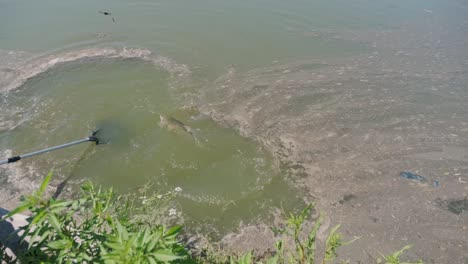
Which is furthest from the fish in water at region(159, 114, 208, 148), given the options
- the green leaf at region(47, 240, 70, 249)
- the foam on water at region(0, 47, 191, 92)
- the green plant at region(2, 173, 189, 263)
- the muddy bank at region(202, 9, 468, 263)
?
the green leaf at region(47, 240, 70, 249)

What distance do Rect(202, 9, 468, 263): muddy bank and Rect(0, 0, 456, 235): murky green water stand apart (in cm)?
46

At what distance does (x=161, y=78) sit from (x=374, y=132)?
4.01 m

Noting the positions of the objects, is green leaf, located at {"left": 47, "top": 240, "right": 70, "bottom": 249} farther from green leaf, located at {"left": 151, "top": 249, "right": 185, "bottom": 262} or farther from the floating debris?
the floating debris

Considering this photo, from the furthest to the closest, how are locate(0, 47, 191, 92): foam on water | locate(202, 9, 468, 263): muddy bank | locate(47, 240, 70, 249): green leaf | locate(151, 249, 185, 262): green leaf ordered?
locate(0, 47, 191, 92): foam on water < locate(202, 9, 468, 263): muddy bank < locate(47, 240, 70, 249): green leaf < locate(151, 249, 185, 262): green leaf

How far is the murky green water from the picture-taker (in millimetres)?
4414

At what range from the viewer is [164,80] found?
6305 mm

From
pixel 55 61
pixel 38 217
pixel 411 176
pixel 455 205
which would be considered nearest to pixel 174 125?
pixel 55 61

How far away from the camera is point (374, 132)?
5184 mm

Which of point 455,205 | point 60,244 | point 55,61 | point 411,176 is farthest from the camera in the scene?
point 55,61

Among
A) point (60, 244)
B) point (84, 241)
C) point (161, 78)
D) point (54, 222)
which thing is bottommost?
point (161, 78)

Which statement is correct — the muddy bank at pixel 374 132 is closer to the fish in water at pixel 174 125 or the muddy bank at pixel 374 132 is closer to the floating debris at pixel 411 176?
the floating debris at pixel 411 176

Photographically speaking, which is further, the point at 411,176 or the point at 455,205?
the point at 411,176

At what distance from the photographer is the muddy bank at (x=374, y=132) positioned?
152 inches

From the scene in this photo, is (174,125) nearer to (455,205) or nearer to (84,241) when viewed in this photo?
(84,241)
